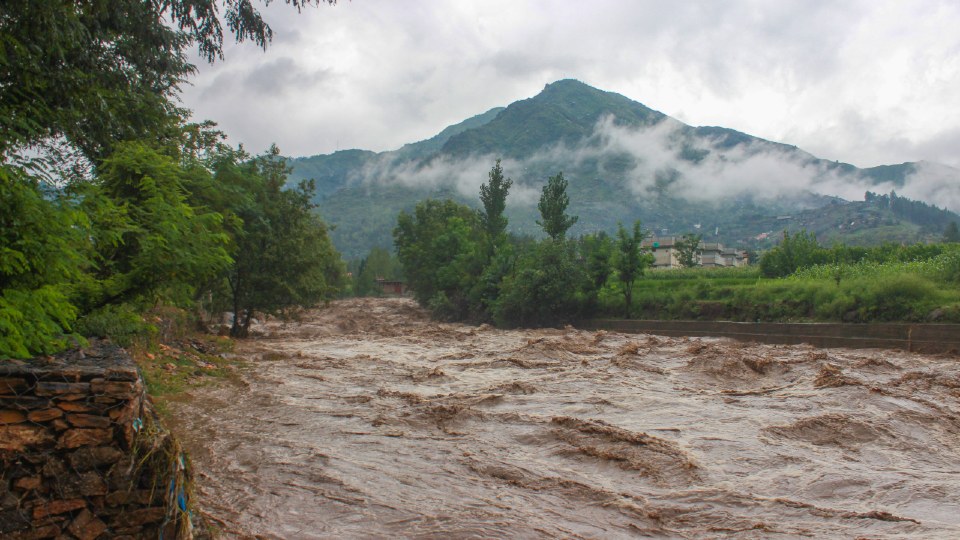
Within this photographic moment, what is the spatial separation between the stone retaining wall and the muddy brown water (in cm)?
176

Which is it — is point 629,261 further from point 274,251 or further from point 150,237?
point 150,237

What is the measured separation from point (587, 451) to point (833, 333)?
57.3 feet

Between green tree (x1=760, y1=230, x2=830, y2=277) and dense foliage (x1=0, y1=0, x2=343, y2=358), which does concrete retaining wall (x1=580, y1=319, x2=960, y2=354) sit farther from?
dense foliage (x1=0, y1=0, x2=343, y2=358)

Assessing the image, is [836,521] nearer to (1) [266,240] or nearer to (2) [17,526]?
(2) [17,526]

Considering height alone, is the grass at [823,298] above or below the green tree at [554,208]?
below

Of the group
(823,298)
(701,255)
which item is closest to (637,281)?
(823,298)

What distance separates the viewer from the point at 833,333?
75.4ft

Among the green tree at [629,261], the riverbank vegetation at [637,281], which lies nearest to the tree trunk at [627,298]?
the green tree at [629,261]

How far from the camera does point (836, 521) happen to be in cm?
644

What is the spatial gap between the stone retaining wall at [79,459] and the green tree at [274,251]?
835 inches

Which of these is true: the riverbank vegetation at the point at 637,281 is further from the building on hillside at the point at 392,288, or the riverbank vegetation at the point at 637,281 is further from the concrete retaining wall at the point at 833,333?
the building on hillside at the point at 392,288

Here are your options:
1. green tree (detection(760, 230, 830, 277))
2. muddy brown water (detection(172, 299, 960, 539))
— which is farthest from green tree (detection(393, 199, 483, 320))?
muddy brown water (detection(172, 299, 960, 539))

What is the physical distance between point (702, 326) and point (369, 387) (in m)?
18.0

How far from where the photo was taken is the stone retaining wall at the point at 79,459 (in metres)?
4.23
